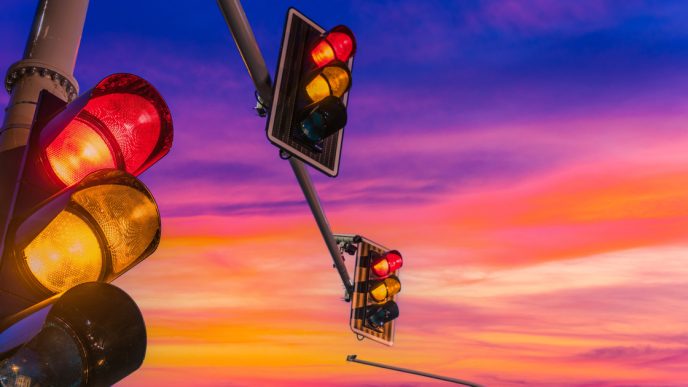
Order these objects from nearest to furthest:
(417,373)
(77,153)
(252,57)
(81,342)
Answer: (81,342)
(77,153)
(252,57)
(417,373)

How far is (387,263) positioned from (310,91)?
17.9ft

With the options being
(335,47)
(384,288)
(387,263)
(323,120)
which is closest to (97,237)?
(323,120)

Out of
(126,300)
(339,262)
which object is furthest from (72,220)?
(339,262)

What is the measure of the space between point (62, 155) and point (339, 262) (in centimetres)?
462

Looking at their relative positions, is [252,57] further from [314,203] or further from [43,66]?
[314,203]

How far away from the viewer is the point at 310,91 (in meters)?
3.30

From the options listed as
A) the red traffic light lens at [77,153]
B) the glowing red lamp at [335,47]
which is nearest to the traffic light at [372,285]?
the glowing red lamp at [335,47]

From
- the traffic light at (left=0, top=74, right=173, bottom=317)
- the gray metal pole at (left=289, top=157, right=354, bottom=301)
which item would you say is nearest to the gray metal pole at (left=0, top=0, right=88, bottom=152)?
the traffic light at (left=0, top=74, right=173, bottom=317)

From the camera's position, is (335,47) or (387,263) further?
(387,263)

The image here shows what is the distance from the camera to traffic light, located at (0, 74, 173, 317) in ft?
5.41

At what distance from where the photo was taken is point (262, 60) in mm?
2988

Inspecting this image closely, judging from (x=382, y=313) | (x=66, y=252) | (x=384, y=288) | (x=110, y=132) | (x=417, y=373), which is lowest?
(x=417, y=373)

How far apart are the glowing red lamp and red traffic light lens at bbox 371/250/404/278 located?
5.32 m

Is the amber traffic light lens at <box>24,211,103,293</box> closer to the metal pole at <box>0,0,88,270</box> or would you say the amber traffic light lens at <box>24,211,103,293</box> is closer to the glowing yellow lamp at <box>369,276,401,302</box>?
the metal pole at <box>0,0,88,270</box>
